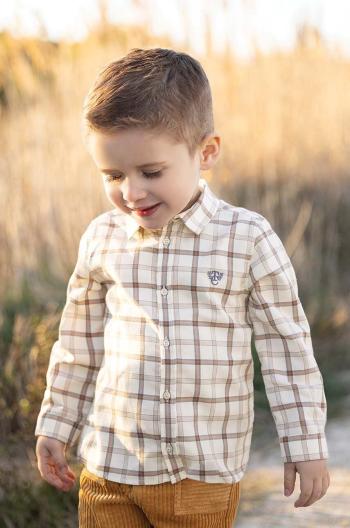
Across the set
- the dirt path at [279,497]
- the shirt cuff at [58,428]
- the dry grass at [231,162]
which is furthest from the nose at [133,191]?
the dry grass at [231,162]

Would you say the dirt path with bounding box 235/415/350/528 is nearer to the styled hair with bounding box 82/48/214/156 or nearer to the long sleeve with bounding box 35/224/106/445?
the long sleeve with bounding box 35/224/106/445

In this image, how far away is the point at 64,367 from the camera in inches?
87.0

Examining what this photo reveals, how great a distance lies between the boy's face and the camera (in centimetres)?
187

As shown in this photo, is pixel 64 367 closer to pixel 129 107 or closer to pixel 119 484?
pixel 119 484

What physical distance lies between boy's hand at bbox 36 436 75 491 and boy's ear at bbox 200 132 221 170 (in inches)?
31.0

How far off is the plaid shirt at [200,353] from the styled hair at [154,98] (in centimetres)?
20

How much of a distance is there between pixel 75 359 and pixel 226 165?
12.0ft

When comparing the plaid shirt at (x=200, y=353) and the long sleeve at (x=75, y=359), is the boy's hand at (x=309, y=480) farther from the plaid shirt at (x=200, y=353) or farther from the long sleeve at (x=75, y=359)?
the long sleeve at (x=75, y=359)

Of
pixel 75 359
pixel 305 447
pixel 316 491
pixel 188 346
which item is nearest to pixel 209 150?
pixel 188 346

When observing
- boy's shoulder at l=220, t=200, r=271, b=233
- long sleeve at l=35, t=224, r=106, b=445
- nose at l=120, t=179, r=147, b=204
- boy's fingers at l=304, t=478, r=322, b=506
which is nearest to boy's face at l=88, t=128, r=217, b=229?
nose at l=120, t=179, r=147, b=204

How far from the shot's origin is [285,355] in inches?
79.6

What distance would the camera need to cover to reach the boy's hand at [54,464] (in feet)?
7.20

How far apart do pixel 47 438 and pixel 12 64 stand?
447cm

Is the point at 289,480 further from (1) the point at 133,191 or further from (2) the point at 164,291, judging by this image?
(1) the point at 133,191
